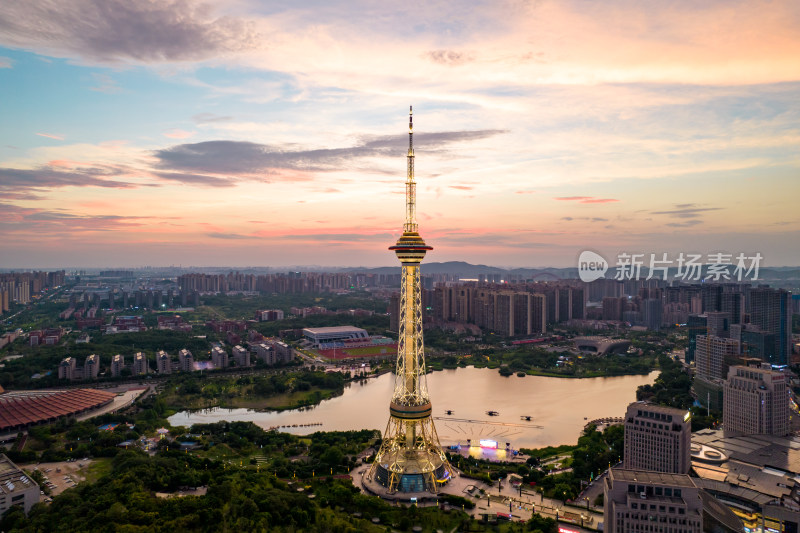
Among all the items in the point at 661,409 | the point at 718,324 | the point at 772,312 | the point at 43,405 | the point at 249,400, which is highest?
the point at 772,312

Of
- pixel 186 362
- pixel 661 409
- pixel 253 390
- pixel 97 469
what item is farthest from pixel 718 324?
pixel 97 469

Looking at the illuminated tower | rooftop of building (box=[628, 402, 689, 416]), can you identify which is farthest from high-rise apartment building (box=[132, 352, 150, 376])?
rooftop of building (box=[628, 402, 689, 416])

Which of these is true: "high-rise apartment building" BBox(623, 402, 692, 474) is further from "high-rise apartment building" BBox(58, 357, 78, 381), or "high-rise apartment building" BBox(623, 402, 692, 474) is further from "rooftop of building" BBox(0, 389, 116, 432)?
"high-rise apartment building" BBox(58, 357, 78, 381)

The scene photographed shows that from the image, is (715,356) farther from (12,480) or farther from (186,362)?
(186,362)

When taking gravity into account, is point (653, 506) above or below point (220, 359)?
above

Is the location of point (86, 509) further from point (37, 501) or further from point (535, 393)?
point (535, 393)

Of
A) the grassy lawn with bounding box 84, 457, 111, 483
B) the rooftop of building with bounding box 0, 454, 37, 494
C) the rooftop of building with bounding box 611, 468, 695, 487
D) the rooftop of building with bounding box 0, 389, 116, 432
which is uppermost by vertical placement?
the rooftop of building with bounding box 611, 468, 695, 487

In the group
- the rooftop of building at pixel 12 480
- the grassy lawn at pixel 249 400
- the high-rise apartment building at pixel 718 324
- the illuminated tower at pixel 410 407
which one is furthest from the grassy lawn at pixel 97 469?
the high-rise apartment building at pixel 718 324
